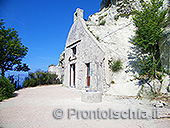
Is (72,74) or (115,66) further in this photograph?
(72,74)

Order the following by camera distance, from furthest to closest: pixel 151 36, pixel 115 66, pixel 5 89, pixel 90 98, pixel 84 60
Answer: pixel 84 60
pixel 115 66
pixel 151 36
pixel 5 89
pixel 90 98

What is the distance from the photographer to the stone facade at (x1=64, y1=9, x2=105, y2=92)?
8.84 metres

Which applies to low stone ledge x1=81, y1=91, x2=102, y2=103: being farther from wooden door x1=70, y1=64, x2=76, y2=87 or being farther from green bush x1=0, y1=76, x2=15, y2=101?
wooden door x1=70, y1=64, x2=76, y2=87

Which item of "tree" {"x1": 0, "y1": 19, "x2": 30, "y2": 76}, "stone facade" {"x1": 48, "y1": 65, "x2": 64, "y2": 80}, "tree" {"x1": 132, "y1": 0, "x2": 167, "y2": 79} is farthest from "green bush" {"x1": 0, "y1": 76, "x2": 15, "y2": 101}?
"stone facade" {"x1": 48, "y1": 65, "x2": 64, "y2": 80}

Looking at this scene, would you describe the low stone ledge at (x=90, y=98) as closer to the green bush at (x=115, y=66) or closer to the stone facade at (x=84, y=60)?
the stone facade at (x=84, y=60)

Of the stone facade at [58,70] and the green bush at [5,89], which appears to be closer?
the green bush at [5,89]

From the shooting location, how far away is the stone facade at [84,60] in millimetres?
8837

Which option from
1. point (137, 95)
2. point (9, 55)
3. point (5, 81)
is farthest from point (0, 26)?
point (137, 95)

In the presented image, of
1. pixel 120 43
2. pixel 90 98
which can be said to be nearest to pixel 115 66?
pixel 120 43

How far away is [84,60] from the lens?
10.5 meters

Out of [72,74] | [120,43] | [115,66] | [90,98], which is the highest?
[120,43]

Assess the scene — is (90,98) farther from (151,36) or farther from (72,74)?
(72,74)

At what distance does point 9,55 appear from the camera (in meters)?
10.5

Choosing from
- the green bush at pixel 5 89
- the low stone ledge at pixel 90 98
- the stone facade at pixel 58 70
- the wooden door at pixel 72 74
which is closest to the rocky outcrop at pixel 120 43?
the low stone ledge at pixel 90 98
